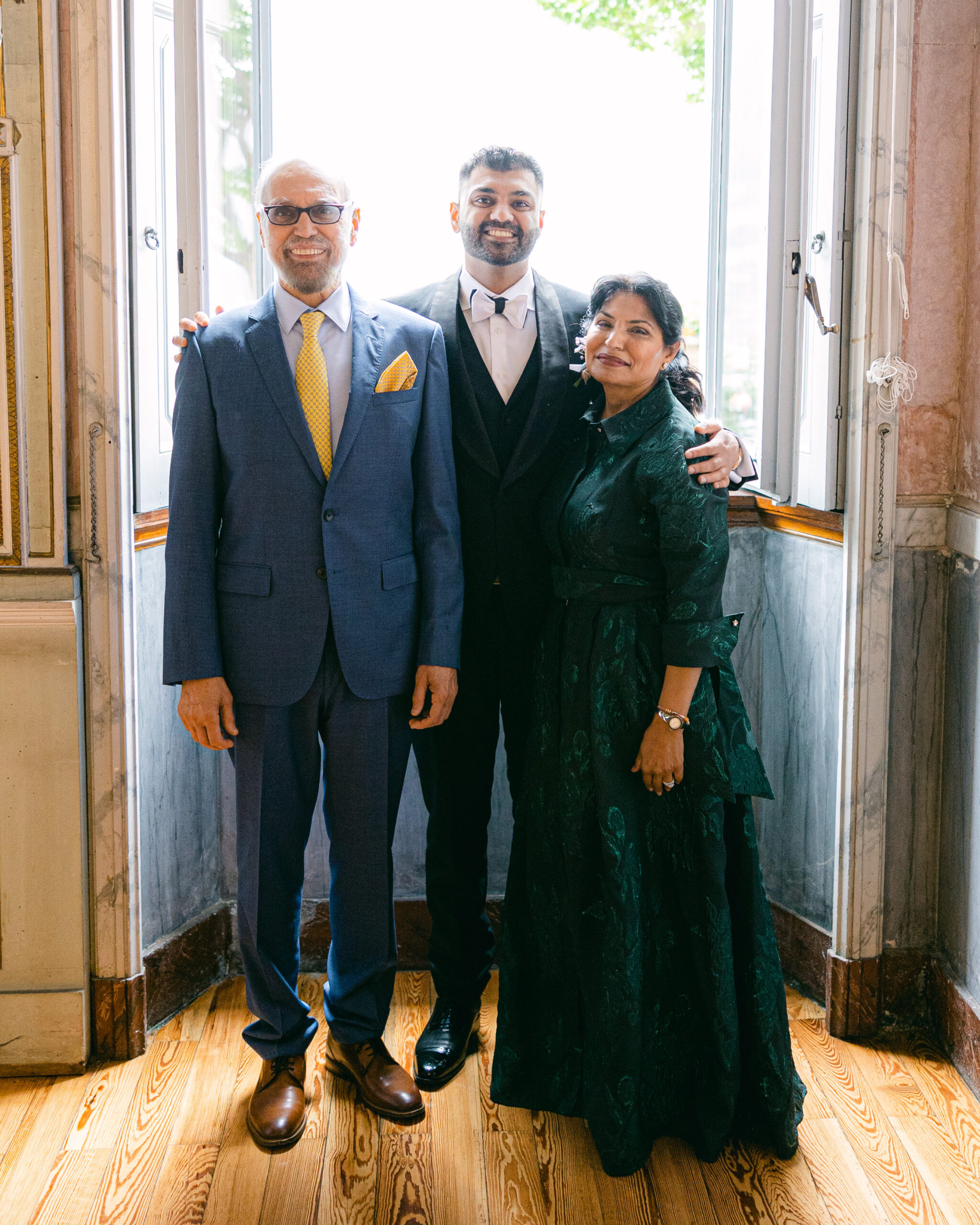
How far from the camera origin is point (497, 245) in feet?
7.04

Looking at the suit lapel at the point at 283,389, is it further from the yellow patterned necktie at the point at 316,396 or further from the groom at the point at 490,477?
the groom at the point at 490,477

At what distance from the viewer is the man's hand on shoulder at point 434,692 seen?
203 centimetres

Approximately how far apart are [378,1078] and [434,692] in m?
0.76

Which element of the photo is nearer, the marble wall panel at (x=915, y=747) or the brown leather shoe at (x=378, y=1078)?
the brown leather shoe at (x=378, y=1078)

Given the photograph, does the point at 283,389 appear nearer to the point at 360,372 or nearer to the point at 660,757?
the point at 360,372

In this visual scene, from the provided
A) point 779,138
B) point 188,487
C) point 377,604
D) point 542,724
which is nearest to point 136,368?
point 188,487

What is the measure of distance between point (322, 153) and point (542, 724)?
1098 mm

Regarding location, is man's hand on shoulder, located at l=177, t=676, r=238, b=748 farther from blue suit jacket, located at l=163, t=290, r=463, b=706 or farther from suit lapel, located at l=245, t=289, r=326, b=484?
suit lapel, located at l=245, t=289, r=326, b=484

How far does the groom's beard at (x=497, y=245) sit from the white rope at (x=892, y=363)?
0.71 metres

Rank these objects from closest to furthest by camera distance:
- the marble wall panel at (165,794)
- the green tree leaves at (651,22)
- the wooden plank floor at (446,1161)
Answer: the wooden plank floor at (446,1161), the marble wall panel at (165,794), the green tree leaves at (651,22)

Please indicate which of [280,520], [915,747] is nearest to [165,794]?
[280,520]

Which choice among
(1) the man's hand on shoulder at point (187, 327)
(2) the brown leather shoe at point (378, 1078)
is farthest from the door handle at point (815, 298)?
(2) the brown leather shoe at point (378, 1078)

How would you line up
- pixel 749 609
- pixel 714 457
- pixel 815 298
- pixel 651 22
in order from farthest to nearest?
pixel 651 22, pixel 749 609, pixel 815 298, pixel 714 457

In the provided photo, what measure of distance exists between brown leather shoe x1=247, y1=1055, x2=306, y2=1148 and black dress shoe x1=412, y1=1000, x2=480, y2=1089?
24cm
